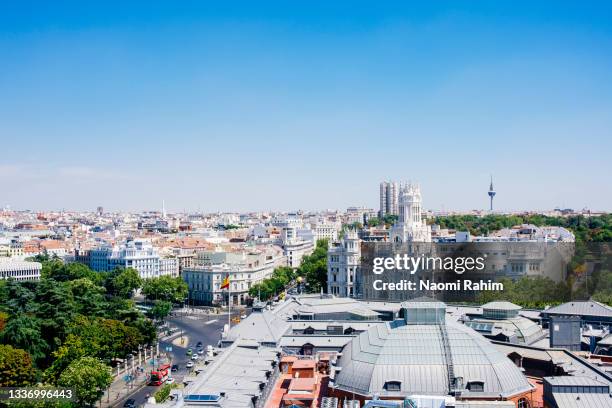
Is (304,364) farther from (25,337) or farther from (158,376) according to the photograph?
(25,337)

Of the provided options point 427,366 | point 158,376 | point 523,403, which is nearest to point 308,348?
point 427,366

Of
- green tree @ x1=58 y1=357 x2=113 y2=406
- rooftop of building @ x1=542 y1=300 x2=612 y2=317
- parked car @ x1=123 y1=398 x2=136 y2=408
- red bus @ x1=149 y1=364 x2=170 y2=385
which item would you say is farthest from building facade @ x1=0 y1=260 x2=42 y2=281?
rooftop of building @ x1=542 y1=300 x2=612 y2=317

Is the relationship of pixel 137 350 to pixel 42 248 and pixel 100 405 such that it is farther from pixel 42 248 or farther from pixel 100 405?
pixel 42 248

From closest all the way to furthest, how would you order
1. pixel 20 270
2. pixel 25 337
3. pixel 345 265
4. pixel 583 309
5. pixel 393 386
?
pixel 393 386
pixel 25 337
pixel 583 309
pixel 345 265
pixel 20 270

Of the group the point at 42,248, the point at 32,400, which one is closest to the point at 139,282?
the point at 42,248

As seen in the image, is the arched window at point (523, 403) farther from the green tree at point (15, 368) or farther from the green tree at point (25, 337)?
the green tree at point (25, 337)

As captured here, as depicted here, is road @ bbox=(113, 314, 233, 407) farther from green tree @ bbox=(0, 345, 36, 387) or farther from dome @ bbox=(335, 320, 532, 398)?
dome @ bbox=(335, 320, 532, 398)

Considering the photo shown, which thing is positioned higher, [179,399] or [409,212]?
[409,212]
